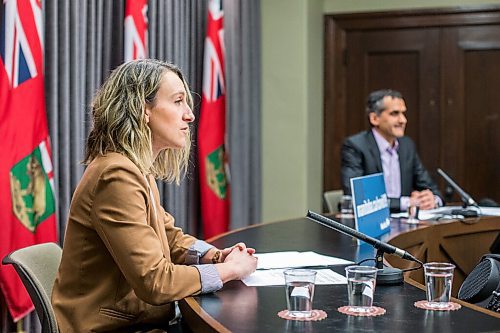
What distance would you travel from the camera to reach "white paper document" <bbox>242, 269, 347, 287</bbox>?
221 cm

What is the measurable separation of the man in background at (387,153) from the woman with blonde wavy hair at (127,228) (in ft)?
7.53

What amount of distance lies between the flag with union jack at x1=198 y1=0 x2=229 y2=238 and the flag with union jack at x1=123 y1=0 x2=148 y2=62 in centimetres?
85

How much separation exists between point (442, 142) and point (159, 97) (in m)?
4.04

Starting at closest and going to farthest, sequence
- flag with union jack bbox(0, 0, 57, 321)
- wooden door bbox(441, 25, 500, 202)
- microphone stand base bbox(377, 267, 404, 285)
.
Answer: microphone stand base bbox(377, 267, 404, 285)
flag with union jack bbox(0, 0, 57, 321)
wooden door bbox(441, 25, 500, 202)

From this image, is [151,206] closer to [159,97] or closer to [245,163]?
[159,97]

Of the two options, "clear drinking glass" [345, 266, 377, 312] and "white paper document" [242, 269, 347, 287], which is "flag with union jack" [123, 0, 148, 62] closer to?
"white paper document" [242, 269, 347, 287]

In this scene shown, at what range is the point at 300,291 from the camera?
1810 mm

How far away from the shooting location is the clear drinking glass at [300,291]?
1802 mm

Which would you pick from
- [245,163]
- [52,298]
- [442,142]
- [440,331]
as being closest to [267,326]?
[440,331]

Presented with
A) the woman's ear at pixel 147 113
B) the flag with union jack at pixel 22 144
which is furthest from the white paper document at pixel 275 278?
the flag with union jack at pixel 22 144

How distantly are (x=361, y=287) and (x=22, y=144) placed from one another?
1770 millimetres

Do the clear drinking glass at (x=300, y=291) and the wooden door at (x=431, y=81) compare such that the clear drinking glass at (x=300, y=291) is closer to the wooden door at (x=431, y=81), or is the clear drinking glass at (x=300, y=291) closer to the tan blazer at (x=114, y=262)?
the tan blazer at (x=114, y=262)

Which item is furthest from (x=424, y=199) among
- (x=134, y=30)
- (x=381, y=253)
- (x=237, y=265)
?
(x=237, y=265)

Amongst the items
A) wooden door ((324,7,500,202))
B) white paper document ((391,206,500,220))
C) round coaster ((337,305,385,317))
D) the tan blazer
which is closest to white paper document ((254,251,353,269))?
the tan blazer
